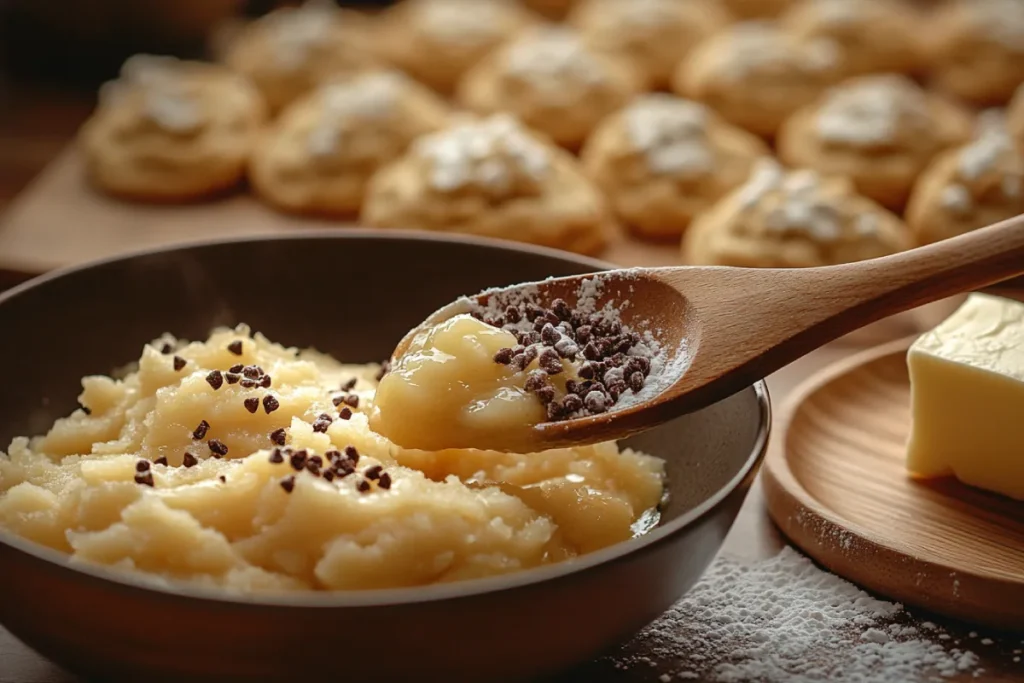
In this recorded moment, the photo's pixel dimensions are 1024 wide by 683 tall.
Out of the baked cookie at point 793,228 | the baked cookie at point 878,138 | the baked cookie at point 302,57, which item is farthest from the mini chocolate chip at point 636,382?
the baked cookie at point 302,57

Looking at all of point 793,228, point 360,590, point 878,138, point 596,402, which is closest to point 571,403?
point 596,402

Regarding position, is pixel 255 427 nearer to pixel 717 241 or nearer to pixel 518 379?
pixel 518 379

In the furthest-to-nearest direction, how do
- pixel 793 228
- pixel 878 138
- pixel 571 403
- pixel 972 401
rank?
pixel 878 138 < pixel 793 228 < pixel 972 401 < pixel 571 403

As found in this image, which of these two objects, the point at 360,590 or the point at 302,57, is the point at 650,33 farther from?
the point at 360,590

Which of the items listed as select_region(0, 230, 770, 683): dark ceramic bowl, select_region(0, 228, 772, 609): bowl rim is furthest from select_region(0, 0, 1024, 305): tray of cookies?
select_region(0, 228, 772, 609): bowl rim

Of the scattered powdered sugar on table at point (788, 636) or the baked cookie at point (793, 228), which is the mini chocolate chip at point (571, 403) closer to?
the scattered powdered sugar on table at point (788, 636)

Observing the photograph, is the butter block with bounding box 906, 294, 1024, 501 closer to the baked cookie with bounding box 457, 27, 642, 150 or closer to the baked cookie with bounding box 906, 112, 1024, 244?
the baked cookie with bounding box 906, 112, 1024, 244
